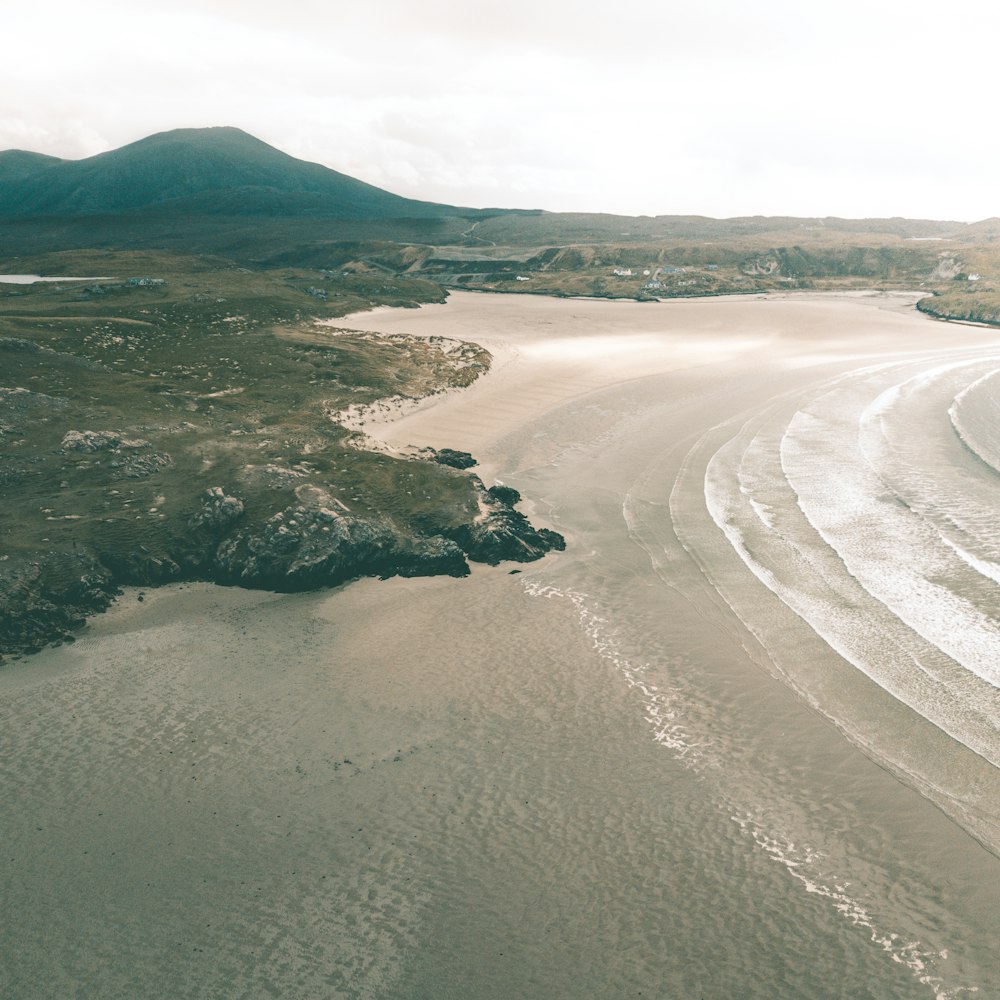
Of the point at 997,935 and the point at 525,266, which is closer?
the point at 997,935

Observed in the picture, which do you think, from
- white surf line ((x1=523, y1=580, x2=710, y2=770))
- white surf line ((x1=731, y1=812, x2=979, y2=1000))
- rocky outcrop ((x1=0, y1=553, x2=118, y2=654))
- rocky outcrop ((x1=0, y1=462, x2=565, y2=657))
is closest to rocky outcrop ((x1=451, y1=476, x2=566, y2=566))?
rocky outcrop ((x1=0, y1=462, x2=565, y2=657))

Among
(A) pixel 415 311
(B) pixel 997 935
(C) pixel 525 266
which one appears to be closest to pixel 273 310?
(A) pixel 415 311

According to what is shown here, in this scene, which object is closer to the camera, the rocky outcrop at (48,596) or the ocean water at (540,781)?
the ocean water at (540,781)

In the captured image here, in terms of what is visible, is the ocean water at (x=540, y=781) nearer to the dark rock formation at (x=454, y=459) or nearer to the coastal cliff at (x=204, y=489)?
A: the coastal cliff at (x=204, y=489)

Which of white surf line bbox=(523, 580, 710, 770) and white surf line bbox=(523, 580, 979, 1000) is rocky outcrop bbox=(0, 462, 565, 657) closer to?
white surf line bbox=(523, 580, 710, 770)

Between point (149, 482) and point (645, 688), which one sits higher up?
point (149, 482)

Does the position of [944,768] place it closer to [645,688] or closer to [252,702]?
[645,688]

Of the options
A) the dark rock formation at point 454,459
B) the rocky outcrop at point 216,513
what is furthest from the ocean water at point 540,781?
the dark rock formation at point 454,459

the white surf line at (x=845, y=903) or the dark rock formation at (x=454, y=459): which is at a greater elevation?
the dark rock formation at (x=454, y=459)

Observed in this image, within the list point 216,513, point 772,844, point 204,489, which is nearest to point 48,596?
point 216,513
